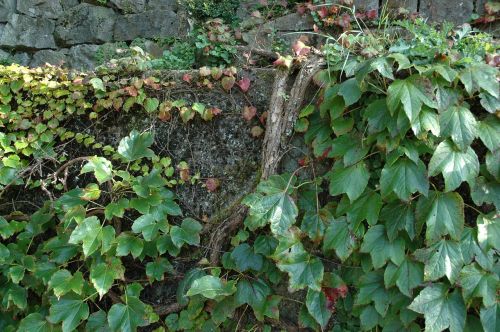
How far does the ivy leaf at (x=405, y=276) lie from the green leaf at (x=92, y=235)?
4.10 ft

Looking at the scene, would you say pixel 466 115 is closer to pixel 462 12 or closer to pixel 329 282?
pixel 329 282

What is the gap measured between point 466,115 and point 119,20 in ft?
12.9

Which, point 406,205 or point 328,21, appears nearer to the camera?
point 406,205

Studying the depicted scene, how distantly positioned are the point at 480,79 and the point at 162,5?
12.0 feet

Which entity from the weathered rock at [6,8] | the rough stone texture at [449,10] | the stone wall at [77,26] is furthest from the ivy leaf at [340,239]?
the weathered rock at [6,8]

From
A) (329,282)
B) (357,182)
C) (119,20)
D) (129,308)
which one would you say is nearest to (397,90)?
(357,182)

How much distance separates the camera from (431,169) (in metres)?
1.74

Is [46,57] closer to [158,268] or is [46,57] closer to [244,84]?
[244,84]

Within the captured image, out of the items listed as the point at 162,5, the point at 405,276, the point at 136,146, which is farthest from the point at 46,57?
the point at 405,276

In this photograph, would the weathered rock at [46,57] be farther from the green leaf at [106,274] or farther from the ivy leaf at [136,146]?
the green leaf at [106,274]

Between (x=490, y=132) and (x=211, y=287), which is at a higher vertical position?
(x=490, y=132)

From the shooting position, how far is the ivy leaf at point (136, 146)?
2295mm

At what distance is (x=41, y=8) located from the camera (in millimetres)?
4953

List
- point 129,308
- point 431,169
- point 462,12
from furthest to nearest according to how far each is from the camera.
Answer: point 462,12, point 129,308, point 431,169
